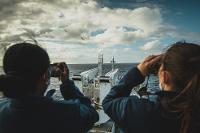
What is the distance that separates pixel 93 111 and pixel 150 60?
0.31 m

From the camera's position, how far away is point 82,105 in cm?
128

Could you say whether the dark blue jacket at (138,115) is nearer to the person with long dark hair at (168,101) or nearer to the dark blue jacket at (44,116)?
the person with long dark hair at (168,101)

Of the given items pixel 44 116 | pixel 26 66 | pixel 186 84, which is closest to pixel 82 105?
pixel 44 116

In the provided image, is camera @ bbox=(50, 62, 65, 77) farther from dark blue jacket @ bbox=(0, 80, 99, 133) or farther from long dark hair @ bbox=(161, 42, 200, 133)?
long dark hair @ bbox=(161, 42, 200, 133)

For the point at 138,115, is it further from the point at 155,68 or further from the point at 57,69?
the point at 57,69

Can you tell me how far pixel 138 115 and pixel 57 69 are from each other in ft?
1.41

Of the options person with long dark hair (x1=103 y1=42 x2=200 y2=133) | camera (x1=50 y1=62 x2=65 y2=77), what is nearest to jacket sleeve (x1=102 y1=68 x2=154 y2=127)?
person with long dark hair (x1=103 y1=42 x2=200 y2=133)

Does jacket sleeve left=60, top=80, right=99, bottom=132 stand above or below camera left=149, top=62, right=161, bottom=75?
below

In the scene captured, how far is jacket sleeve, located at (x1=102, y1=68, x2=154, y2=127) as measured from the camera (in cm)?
116

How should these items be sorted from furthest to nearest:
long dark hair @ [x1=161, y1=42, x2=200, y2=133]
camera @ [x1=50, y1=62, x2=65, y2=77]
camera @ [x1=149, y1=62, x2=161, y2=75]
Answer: camera @ [x1=50, y1=62, x2=65, y2=77] < camera @ [x1=149, y1=62, x2=161, y2=75] < long dark hair @ [x1=161, y1=42, x2=200, y2=133]

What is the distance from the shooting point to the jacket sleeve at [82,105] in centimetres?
126

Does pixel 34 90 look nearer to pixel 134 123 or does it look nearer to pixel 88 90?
pixel 134 123

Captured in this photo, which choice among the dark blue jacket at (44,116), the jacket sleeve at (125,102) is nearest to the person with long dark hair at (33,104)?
the dark blue jacket at (44,116)

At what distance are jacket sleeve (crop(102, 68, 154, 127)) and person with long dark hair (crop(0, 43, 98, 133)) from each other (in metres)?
0.11
